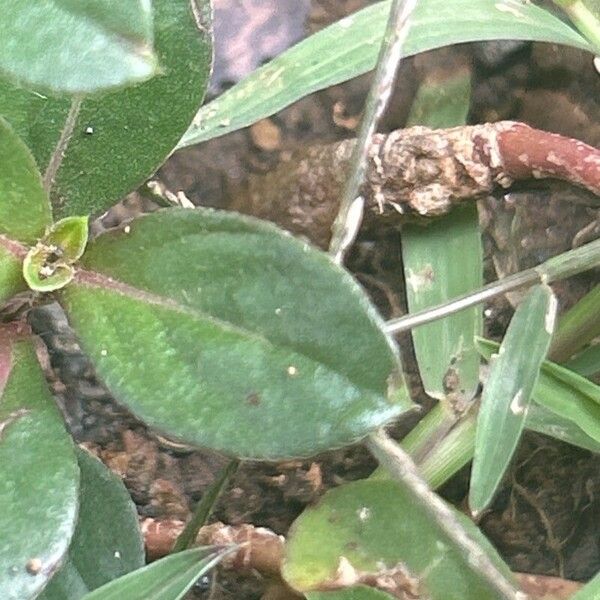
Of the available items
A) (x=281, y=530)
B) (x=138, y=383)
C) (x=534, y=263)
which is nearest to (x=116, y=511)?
(x=138, y=383)

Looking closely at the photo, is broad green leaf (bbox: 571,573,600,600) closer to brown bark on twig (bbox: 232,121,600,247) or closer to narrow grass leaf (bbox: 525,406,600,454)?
narrow grass leaf (bbox: 525,406,600,454)

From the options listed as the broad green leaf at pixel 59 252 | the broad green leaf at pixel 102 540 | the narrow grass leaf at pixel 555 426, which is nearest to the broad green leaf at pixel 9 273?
the broad green leaf at pixel 59 252

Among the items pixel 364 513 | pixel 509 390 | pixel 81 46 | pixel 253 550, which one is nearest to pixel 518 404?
pixel 509 390

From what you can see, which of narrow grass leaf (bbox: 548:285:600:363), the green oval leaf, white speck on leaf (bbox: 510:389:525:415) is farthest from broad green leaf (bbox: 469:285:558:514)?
the green oval leaf

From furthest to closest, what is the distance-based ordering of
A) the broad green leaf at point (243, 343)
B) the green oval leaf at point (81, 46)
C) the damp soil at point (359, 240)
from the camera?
the damp soil at point (359, 240), the broad green leaf at point (243, 343), the green oval leaf at point (81, 46)

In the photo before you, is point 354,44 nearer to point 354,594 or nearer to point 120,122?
point 120,122

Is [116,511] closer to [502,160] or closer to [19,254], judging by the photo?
[19,254]

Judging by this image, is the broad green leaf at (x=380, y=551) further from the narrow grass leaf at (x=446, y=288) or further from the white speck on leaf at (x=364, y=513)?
the narrow grass leaf at (x=446, y=288)
